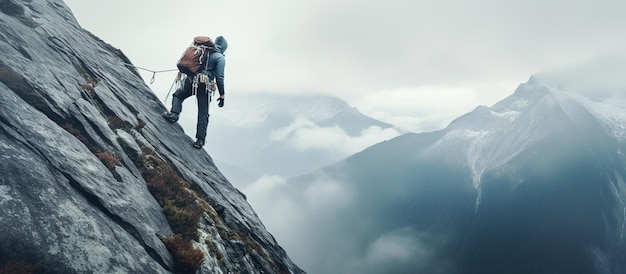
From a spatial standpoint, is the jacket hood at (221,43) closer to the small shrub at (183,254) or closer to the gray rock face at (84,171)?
the gray rock face at (84,171)

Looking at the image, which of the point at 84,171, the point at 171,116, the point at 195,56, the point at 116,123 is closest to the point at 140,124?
the point at 116,123

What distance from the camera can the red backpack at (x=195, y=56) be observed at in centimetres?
1719

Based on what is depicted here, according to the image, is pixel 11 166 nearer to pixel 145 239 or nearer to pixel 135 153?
pixel 145 239

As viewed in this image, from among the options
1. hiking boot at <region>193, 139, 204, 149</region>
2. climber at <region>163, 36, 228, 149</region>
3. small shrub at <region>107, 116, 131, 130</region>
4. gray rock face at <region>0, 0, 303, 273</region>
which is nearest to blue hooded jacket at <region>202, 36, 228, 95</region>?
climber at <region>163, 36, 228, 149</region>

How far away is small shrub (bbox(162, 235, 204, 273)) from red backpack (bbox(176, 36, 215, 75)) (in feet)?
30.1

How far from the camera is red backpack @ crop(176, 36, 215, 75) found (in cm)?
1719

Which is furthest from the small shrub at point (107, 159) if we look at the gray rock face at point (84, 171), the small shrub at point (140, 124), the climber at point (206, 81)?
the climber at point (206, 81)

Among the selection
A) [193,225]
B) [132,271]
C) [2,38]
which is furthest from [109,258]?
[2,38]

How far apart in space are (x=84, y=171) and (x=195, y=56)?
8975 millimetres

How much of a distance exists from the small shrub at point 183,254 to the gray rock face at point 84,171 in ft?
0.43

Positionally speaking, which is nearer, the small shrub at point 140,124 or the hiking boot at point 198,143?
the small shrub at point 140,124

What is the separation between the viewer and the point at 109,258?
8.14 meters

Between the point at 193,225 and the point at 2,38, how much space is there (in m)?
9.94

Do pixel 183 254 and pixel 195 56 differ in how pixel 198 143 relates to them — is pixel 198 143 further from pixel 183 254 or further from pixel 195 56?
pixel 183 254
